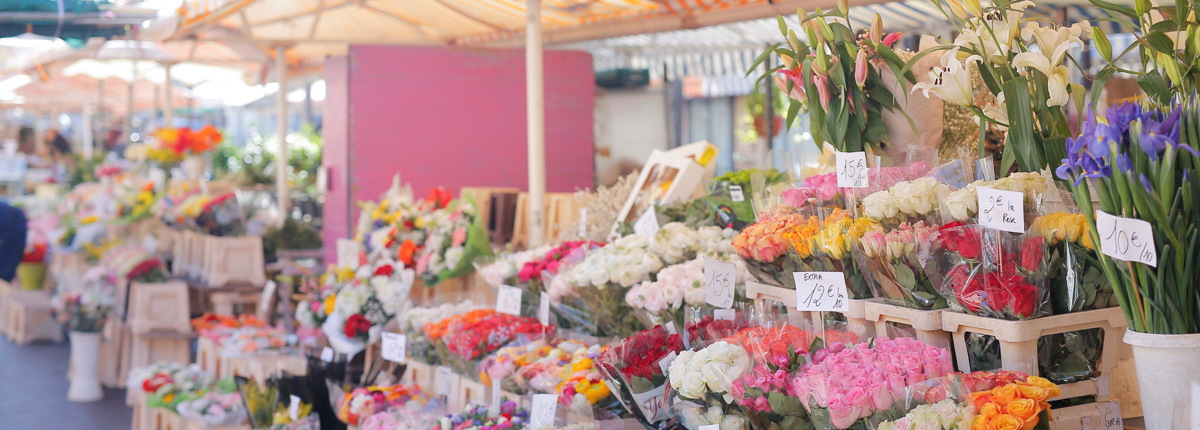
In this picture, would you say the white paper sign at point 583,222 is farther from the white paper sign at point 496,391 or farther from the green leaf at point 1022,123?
the green leaf at point 1022,123

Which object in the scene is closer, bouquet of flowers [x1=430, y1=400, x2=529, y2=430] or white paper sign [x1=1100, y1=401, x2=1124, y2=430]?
white paper sign [x1=1100, y1=401, x2=1124, y2=430]

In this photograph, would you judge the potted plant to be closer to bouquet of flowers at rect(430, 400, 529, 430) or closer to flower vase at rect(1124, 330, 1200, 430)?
bouquet of flowers at rect(430, 400, 529, 430)

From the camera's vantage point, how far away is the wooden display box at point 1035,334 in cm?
146

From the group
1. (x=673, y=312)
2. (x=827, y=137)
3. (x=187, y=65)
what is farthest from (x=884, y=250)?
(x=187, y=65)

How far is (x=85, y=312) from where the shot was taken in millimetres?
5246

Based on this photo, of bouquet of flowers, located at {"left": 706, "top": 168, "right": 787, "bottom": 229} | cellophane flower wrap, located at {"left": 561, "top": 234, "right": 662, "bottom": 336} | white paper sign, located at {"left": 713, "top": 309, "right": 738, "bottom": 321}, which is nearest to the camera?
white paper sign, located at {"left": 713, "top": 309, "right": 738, "bottom": 321}

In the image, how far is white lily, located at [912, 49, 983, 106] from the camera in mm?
1686

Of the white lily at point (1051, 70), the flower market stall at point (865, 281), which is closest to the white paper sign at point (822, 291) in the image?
the flower market stall at point (865, 281)

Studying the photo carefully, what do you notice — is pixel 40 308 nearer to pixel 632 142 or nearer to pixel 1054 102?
pixel 632 142

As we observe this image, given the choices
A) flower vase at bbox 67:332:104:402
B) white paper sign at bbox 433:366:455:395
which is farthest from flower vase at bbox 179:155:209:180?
white paper sign at bbox 433:366:455:395

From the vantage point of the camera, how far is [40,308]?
7.12 meters

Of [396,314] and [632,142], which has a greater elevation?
[632,142]

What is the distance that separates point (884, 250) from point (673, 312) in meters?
0.69

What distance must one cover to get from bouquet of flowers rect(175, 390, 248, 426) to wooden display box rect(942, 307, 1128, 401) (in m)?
2.67
